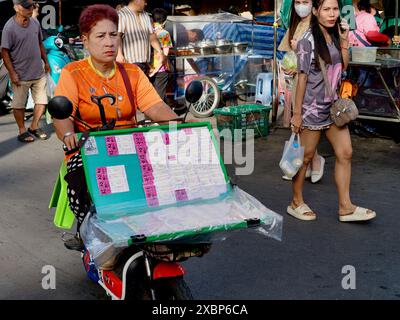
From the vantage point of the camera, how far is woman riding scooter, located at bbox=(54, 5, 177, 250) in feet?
12.6

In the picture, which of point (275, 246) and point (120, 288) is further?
point (275, 246)

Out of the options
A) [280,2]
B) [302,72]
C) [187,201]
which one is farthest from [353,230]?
[280,2]

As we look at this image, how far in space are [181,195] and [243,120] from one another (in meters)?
5.82

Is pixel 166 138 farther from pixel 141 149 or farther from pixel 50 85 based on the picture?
pixel 50 85

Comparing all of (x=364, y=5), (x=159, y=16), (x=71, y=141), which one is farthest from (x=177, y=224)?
(x=364, y=5)

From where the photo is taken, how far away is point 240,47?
1162 centimetres

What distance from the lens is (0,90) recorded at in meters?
11.7

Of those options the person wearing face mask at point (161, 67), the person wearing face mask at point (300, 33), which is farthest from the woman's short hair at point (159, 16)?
the person wearing face mask at point (300, 33)

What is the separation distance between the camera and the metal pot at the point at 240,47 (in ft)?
38.0

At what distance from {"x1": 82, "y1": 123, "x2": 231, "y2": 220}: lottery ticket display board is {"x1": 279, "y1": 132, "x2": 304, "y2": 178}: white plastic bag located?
2.16 metres

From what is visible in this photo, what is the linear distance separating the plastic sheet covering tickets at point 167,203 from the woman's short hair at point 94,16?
2.47 ft

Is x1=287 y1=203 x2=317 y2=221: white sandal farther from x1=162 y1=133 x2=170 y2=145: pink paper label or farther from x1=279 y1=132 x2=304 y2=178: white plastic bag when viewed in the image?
x1=162 y1=133 x2=170 y2=145: pink paper label
